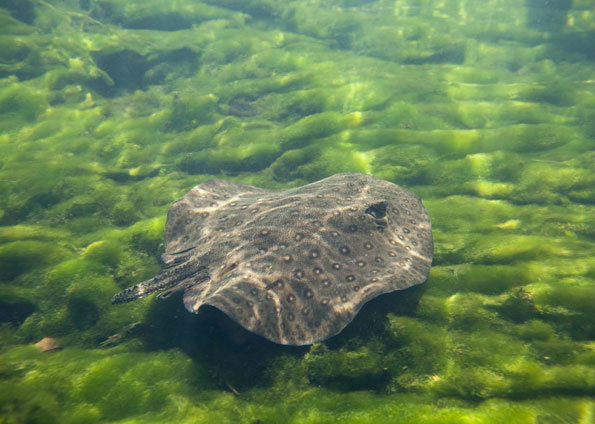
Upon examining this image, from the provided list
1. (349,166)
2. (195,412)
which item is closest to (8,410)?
(195,412)

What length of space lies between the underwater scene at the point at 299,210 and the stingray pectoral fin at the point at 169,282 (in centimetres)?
4

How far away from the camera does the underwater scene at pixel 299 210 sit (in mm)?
4281

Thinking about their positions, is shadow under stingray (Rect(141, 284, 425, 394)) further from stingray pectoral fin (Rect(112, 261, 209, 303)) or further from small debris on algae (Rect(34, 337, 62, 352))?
small debris on algae (Rect(34, 337, 62, 352))

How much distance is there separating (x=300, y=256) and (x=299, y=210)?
3.06 feet

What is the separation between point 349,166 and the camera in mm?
9133

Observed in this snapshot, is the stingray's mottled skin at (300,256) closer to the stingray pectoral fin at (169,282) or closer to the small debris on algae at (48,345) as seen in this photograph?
the stingray pectoral fin at (169,282)

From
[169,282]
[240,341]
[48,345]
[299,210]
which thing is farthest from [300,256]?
[48,345]

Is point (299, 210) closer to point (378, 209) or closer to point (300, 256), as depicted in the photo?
point (300, 256)

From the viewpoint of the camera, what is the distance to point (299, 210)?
5.66 m

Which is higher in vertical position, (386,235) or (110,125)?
(110,125)

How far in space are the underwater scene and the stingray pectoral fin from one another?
4cm

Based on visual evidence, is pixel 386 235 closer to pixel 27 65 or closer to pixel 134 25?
pixel 27 65

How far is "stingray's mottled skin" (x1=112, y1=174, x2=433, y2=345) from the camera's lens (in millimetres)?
4484

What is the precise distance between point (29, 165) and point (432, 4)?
21.8 metres
